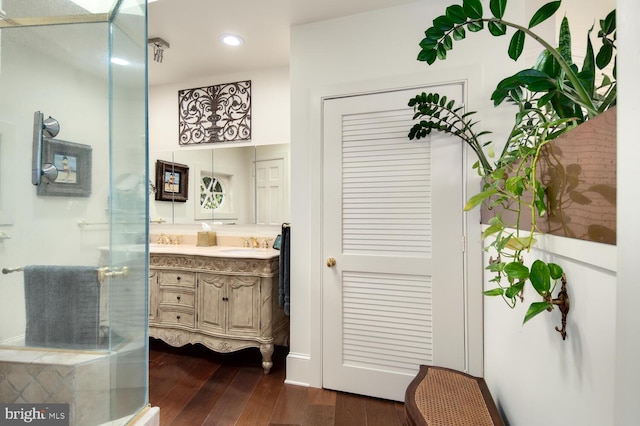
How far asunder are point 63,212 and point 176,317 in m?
1.29

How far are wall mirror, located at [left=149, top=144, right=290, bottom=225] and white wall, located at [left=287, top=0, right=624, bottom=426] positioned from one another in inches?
22.2

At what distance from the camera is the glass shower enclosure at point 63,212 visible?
3.89 feet

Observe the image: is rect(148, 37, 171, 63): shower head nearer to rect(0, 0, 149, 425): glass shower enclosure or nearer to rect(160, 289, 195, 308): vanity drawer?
rect(0, 0, 149, 425): glass shower enclosure

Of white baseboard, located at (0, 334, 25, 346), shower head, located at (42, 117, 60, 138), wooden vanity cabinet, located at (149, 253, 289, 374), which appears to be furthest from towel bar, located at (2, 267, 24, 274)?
wooden vanity cabinet, located at (149, 253, 289, 374)

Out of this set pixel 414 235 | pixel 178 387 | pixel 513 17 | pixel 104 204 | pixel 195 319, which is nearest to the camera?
pixel 104 204

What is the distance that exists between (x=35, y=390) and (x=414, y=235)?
1.98 meters

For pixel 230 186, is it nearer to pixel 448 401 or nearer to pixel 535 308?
pixel 448 401

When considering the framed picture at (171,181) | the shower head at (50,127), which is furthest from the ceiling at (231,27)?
the shower head at (50,127)

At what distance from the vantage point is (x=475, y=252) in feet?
5.51

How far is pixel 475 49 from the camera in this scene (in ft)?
5.57

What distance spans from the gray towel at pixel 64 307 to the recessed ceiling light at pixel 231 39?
1.89 m

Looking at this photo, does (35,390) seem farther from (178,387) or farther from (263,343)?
(263,343)

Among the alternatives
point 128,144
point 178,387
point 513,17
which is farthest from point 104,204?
point 513,17

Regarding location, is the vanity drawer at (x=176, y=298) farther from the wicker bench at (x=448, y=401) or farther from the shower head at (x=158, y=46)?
the shower head at (x=158, y=46)
